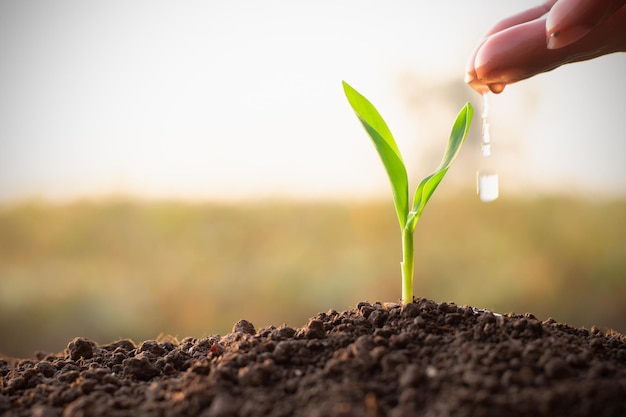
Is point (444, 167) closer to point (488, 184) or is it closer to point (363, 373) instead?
point (488, 184)

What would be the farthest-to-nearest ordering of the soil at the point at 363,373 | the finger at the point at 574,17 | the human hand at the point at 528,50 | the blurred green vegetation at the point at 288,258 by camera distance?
the blurred green vegetation at the point at 288,258
the human hand at the point at 528,50
the finger at the point at 574,17
the soil at the point at 363,373

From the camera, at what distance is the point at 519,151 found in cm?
227

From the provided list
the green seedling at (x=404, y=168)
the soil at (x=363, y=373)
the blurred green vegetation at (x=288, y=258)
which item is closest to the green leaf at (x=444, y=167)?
the green seedling at (x=404, y=168)

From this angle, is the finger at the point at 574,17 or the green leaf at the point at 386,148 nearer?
the finger at the point at 574,17

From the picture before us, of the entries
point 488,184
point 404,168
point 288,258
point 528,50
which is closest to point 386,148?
point 404,168

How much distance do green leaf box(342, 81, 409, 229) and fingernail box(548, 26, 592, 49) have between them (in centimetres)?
34

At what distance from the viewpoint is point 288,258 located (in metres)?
2.27

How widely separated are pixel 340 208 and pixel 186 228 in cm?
59

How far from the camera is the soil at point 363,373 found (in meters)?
0.75

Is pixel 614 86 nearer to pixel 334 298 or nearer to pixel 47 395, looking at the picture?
pixel 334 298

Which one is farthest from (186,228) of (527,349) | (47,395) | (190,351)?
(527,349)

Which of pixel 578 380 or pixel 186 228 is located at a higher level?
pixel 186 228

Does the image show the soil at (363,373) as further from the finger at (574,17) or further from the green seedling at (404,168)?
the finger at (574,17)

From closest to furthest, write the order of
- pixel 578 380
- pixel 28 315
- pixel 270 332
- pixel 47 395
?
pixel 578 380 < pixel 47 395 < pixel 270 332 < pixel 28 315
